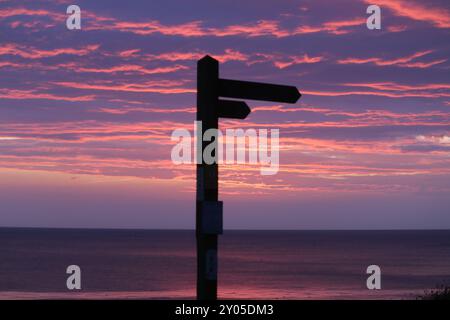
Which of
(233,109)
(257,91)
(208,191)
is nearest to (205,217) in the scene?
(208,191)

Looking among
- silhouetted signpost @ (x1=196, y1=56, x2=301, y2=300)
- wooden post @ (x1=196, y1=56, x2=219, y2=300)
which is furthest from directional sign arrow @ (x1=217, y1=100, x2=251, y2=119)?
wooden post @ (x1=196, y1=56, x2=219, y2=300)

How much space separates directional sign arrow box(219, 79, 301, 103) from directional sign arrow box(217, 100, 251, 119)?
0.11 metres

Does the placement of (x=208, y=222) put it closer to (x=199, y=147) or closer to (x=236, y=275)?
(x=199, y=147)

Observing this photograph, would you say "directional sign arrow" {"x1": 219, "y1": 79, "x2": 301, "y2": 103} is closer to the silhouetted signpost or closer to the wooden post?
the silhouetted signpost

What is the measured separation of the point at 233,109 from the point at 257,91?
1.68ft

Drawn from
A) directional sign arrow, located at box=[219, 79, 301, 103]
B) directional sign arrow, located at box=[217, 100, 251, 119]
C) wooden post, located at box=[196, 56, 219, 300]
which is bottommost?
wooden post, located at box=[196, 56, 219, 300]

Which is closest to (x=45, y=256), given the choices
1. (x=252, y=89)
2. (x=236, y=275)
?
(x=236, y=275)

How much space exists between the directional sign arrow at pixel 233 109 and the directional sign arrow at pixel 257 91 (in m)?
0.11

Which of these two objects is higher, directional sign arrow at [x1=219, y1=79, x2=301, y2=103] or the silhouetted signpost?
directional sign arrow at [x1=219, y1=79, x2=301, y2=103]

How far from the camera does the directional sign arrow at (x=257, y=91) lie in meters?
9.73

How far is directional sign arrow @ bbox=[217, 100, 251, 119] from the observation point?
9.80 meters

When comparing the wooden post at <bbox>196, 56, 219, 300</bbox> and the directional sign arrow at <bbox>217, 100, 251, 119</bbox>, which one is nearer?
the wooden post at <bbox>196, 56, 219, 300</bbox>

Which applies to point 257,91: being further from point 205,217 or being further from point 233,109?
point 205,217
